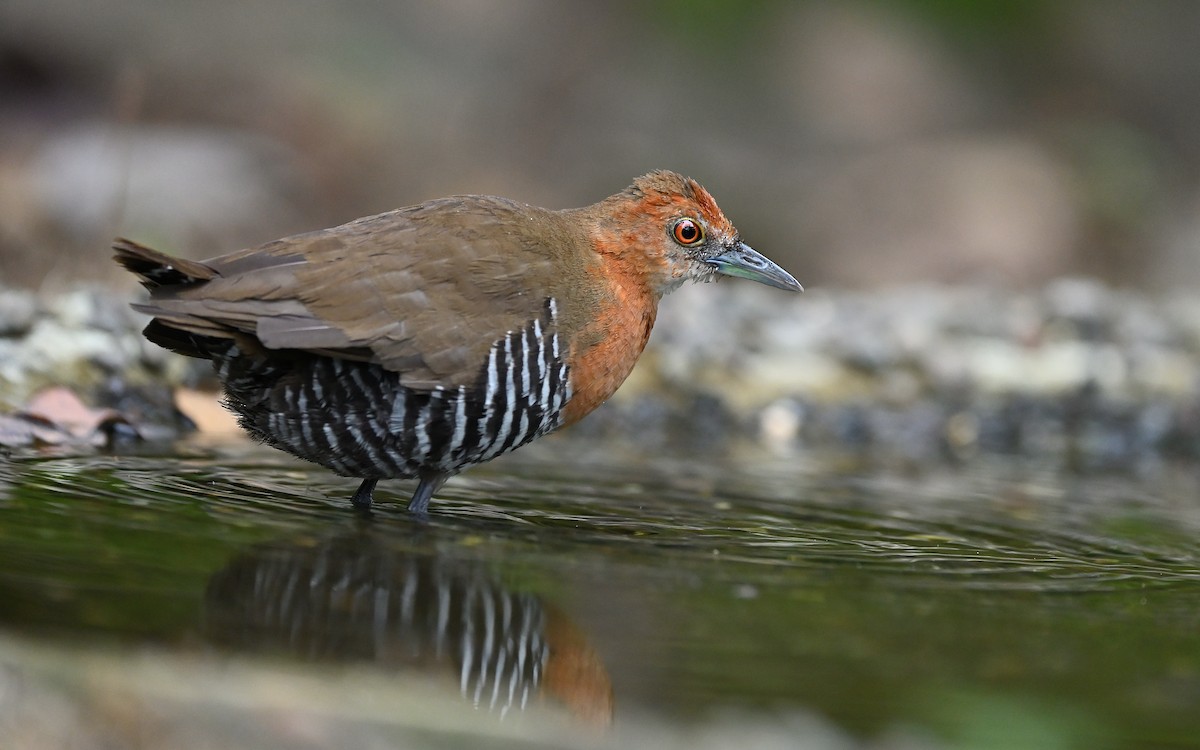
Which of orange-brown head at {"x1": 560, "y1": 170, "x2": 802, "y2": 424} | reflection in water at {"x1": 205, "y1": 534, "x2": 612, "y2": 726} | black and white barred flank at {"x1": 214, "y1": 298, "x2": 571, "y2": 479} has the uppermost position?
orange-brown head at {"x1": 560, "y1": 170, "x2": 802, "y2": 424}

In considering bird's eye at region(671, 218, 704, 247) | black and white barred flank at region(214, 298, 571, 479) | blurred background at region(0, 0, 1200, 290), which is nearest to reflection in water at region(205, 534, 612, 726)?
A: black and white barred flank at region(214, 298, 571, 479)

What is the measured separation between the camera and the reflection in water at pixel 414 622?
8.91 feet

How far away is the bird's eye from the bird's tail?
179cm

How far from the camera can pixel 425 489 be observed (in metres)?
4.52

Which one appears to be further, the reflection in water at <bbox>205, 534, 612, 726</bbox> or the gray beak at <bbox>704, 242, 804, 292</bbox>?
the gray beak at <bbox>704, 242, 804, 292</bbox>

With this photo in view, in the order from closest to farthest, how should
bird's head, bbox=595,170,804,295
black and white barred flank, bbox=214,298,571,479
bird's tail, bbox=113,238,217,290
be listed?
bird's tail, bbox=113,238,217,290, black and white barred flank, bbox=214,298,571,479, bird's head, bbox=595,170,804,295

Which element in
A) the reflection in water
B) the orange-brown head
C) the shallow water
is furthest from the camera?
the orange-brown head

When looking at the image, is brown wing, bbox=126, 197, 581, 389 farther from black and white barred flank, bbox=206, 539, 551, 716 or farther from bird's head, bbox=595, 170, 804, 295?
black and white barred flank, bbox=206, 539, 551, 716

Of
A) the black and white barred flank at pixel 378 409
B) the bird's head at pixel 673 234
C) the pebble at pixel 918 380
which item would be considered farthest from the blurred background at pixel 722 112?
the black and white barred flank at pixel 378 409

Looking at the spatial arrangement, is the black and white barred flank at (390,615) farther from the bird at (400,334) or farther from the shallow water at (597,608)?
the bird at (400,334)

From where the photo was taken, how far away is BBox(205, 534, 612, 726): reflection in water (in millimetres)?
2715

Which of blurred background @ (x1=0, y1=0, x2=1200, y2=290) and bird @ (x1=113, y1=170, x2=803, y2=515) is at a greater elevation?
blurred background @ (x1=0, y1=0, x2=1200, y2=290)

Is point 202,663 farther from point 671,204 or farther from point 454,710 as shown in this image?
point 671,204

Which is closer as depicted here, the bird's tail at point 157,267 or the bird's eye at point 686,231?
the bird's tail at point 157,267
